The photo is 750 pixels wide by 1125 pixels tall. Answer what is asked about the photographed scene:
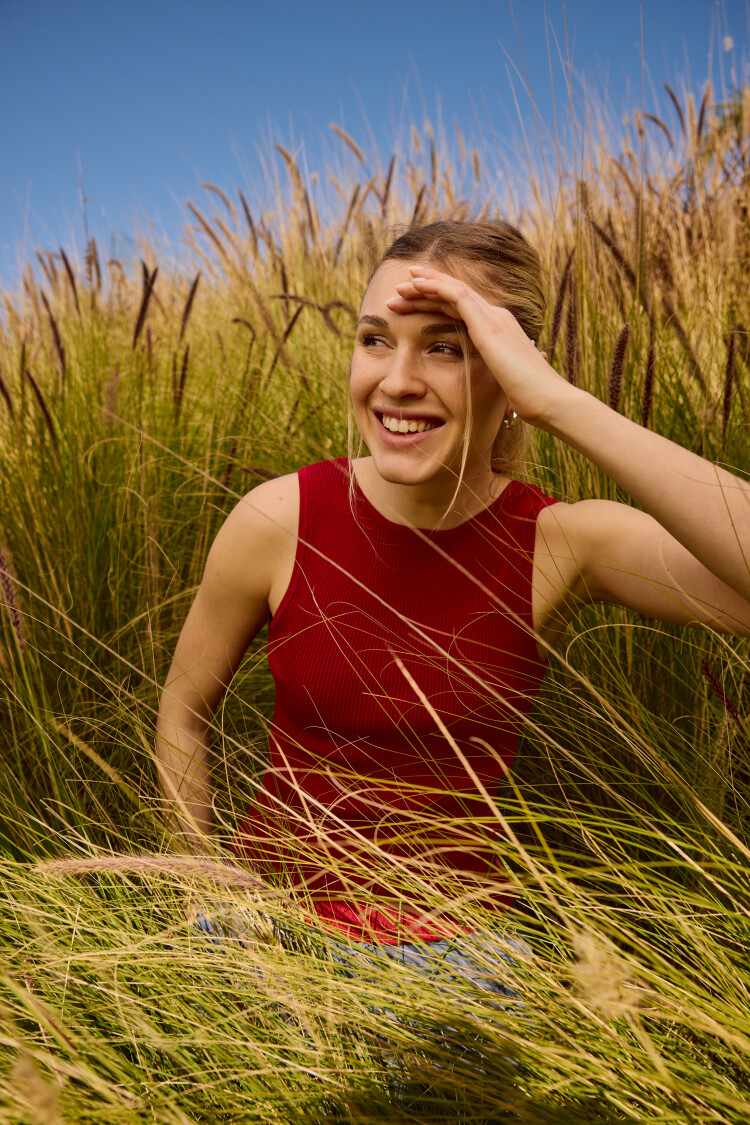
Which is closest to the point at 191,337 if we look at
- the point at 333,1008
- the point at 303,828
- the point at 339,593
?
the point at 339,593

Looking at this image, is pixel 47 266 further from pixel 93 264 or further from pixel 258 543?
pixel 258 543

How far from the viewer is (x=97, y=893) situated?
1.33 meters

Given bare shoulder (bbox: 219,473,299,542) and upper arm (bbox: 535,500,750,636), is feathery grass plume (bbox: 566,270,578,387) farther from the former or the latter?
bare shoulder (bbox: 219,473,299,542)

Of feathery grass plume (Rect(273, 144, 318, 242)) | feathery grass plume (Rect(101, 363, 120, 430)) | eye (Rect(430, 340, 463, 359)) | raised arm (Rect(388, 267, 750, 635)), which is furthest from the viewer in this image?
feathery grass plume (Rect(273, 144, 318, 242))

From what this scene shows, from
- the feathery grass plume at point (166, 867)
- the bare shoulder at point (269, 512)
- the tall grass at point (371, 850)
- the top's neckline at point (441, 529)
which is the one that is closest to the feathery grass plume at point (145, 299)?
the tall grass at point (371, 850)

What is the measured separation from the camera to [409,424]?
1426mm

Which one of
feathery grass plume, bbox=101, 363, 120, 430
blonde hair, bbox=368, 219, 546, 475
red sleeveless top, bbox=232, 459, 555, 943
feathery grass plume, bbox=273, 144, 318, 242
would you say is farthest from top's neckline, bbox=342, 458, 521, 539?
feathery grass plume, bbox=273, 144, 318, 242

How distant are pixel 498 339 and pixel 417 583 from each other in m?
0.46

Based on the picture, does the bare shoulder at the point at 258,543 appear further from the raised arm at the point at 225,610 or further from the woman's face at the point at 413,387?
the woman's face at the point at 413,387

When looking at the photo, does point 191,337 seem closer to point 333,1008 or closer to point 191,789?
point 191,789

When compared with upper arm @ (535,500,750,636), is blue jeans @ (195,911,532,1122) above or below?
below

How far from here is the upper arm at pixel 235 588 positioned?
1563 mm

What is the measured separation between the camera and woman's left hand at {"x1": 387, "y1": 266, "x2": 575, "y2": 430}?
1230 millimetres

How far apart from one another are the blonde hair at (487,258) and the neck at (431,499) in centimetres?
19
